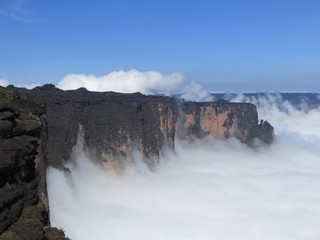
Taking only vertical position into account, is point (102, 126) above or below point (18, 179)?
below

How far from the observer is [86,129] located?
11188cm

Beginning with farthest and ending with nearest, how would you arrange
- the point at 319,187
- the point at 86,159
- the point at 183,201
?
the point at 319,187, the point at 183,201, the point at 86,159

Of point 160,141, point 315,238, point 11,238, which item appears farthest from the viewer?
point 160,141

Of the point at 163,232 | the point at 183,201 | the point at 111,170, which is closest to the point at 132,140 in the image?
the point at 111,170

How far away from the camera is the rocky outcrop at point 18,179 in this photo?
1897 cm

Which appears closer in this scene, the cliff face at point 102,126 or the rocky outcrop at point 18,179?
the rocky outcrop at point 18,179

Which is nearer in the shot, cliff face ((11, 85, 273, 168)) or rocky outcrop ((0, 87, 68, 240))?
rocky outcrop ((0, 87, 68, 240))

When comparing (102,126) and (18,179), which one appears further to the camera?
(102,126)

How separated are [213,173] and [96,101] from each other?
8482cm

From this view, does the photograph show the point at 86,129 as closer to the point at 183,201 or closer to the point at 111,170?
the point at 111,170

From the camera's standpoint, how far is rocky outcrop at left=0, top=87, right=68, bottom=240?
18969 mm

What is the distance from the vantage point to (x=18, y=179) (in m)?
21.1

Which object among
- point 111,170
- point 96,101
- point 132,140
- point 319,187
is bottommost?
point 319,187

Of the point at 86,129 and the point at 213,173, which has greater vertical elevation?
the point at 86,129
